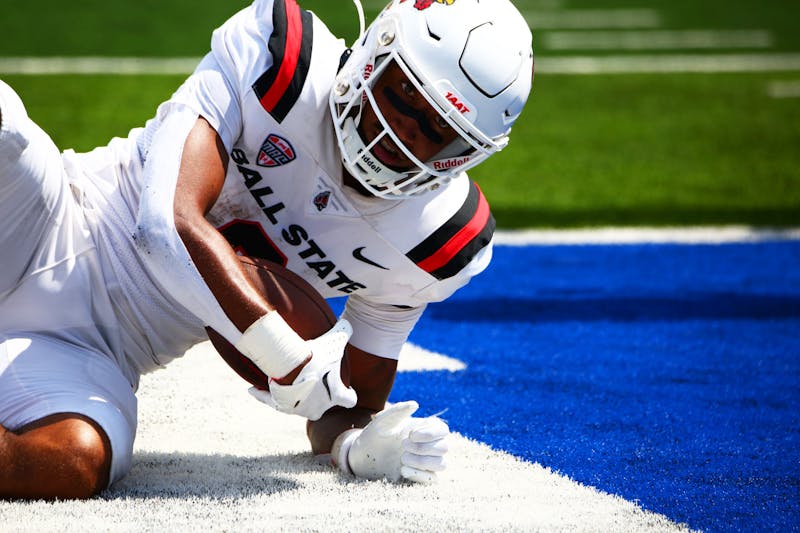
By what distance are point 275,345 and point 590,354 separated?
1901mm

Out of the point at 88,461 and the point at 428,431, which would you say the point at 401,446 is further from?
the point at 88,461

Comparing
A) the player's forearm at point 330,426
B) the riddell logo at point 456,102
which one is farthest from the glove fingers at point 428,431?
the riddell logo at point 456,102

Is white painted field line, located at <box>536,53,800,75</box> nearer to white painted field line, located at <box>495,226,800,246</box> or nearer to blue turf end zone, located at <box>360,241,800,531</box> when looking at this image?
white painted field line, located at <box>495,226,800,246</box>

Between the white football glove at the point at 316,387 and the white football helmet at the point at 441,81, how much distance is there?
1.32 ft

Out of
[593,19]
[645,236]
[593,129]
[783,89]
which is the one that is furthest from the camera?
[593,19]

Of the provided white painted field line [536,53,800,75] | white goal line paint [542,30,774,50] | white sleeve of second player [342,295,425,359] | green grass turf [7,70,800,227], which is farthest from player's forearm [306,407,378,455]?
white goal line paint [542,30,774,50]

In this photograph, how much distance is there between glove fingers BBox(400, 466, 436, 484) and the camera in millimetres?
2641

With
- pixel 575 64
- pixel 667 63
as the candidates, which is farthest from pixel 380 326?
pixel 667 63

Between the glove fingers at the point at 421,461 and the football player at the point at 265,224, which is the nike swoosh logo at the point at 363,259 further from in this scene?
the glove fingers at the point at 421,461

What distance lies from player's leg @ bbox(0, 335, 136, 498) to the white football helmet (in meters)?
0.74

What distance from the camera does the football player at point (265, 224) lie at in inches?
97.9

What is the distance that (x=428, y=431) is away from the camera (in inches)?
102

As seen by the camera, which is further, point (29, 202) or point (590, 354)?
point (590, 354)

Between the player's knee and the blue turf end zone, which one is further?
the blue turf end zone
